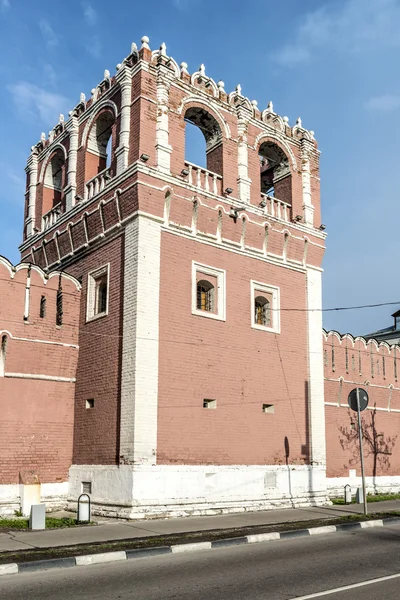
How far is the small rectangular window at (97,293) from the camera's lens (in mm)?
17578

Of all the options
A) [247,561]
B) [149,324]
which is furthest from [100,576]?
[149,324]

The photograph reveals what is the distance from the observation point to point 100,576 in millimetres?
8461

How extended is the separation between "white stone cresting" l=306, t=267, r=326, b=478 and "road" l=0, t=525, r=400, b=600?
8278 millimetres

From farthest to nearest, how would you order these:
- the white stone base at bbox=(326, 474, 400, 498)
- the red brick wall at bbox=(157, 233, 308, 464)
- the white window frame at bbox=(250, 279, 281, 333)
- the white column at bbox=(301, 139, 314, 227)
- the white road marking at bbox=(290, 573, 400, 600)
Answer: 1. the white stone base at bbox=(326, 474, 400, 498)
2. the white column at bbox=(301, 139, 314, 227)
3. the white window frame at bbox=(250, 279, 281, 333)
4. the red brick wall at bbox=(157, 233, 308, 464)
5. the white road marking at bbox=(290, 573, 400, 600)

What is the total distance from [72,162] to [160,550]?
13011mm

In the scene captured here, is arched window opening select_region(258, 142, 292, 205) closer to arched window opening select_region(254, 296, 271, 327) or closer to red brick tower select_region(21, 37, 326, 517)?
red brick tower select_region(21, 37, 326, 517)

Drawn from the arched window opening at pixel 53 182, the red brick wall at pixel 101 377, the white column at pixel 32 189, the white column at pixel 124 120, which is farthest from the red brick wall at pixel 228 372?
the white column at pixel 32 189

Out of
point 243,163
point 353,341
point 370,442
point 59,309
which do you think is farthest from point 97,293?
point 370,442

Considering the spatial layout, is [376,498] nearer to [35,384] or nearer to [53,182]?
[35,384]

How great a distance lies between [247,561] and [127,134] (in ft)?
38.4

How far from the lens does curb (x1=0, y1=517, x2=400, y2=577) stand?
8.86 meters

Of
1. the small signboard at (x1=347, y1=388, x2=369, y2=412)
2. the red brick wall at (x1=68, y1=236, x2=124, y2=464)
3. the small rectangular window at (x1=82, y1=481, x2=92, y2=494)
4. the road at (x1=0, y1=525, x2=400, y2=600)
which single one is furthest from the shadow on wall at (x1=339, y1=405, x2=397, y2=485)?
the road at (x1=0, y1=525, x2=400, y2=600)

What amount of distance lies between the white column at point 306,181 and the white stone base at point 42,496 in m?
11.1

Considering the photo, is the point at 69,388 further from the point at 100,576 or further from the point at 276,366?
the point at 100,576
